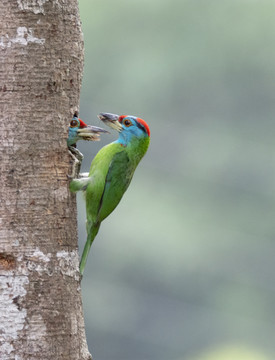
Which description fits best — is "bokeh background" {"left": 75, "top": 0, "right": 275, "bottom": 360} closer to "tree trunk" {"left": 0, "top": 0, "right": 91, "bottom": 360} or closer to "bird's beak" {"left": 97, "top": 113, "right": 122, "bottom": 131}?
"bird's beak" {"left": 97, "top": 113, "right": 122, "bottom": 131}

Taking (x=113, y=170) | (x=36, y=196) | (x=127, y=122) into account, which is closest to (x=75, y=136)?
(x=36, y=196)

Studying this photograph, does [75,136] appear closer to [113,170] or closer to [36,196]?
[36,196]

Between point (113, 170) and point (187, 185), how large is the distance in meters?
21.0

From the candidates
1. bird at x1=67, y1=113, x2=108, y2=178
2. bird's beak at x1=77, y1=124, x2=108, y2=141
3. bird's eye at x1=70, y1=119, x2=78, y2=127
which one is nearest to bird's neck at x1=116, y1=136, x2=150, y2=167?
bird's beak at x1=77, y1=124, x2=108, y2=141

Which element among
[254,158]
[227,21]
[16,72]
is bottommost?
[254,158]

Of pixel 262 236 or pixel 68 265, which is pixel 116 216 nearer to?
pixel 262 236

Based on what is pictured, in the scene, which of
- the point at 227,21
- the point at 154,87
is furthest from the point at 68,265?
the point at 227,21

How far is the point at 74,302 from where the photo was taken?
5777 millimetres

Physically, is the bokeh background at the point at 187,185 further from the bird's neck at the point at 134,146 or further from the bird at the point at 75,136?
the bird at the point at 75,136

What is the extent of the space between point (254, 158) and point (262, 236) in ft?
7.20

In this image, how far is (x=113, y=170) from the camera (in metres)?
6.57

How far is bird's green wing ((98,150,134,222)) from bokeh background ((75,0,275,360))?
493 inches

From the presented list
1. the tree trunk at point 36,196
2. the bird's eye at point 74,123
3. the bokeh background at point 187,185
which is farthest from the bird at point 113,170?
the bokeh background at point 187,185

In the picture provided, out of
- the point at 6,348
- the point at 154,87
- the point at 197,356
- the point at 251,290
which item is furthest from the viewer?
the point at 154,87
